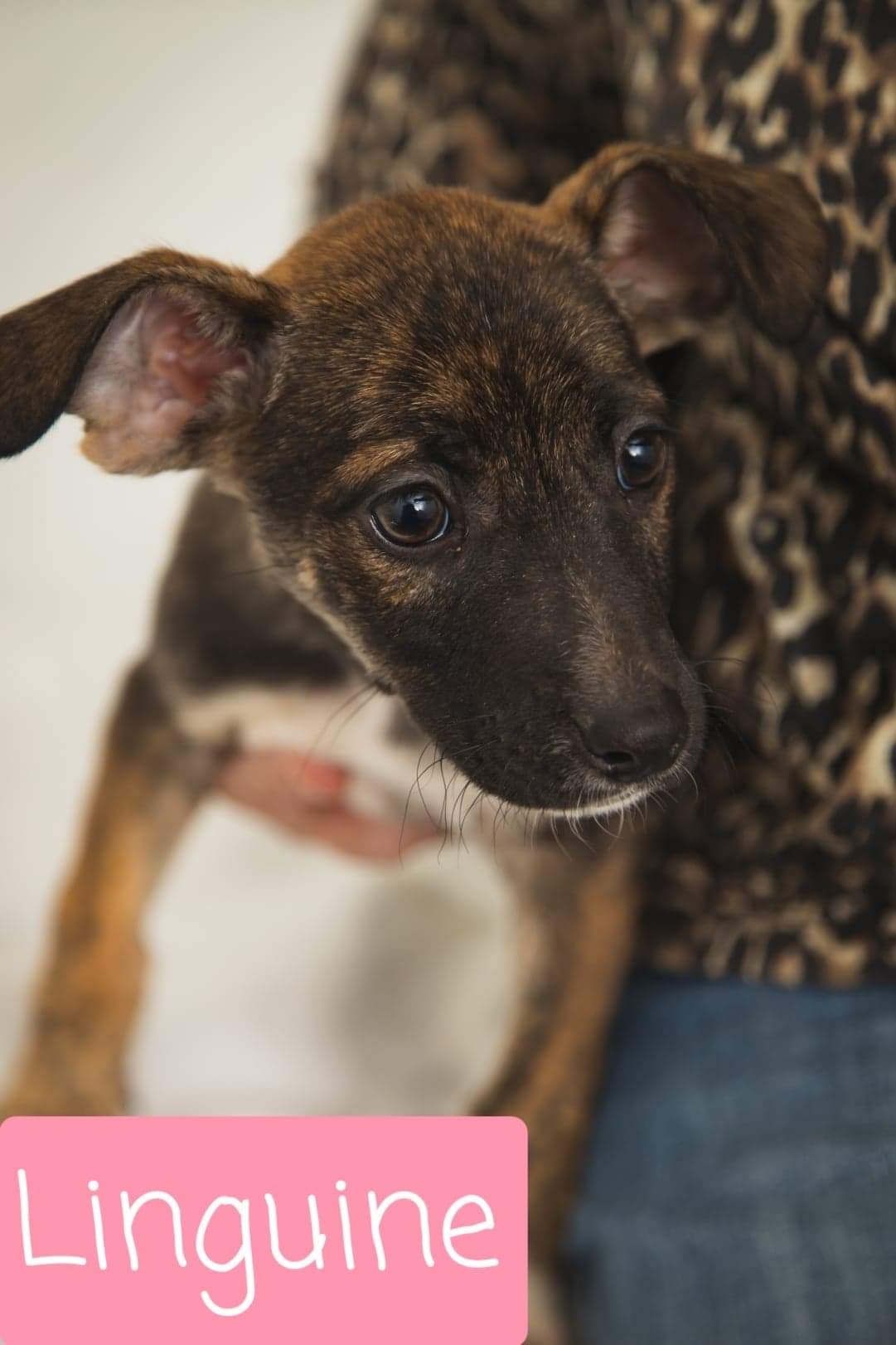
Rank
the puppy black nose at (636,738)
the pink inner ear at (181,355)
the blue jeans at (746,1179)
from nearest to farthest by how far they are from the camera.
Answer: the puppy black nose at (636,738), the pink inner ear at (181,355), the blue jeans at (746,1179)

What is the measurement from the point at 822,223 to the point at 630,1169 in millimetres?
1566

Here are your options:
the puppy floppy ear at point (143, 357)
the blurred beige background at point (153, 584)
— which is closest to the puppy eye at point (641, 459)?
the puppy floppy ear at point (143, 357)

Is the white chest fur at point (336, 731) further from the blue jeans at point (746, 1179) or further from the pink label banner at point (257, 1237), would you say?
the pink label banner at point (257, 1237)

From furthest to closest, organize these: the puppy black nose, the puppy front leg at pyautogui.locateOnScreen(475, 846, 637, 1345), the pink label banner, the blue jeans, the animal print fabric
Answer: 1. the puppy front leg at pyautogui.locateOnScreen(475, 846, 637, 1345)
2. the blue jeans
3. the animal print fabric
4. the puppy black nose
5. the pink label banner

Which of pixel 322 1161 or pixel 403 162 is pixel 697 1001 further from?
pixel 403 162

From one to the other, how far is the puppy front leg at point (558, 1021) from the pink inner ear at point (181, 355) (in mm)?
1092

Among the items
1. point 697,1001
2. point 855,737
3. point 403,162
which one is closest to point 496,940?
point 697,1001

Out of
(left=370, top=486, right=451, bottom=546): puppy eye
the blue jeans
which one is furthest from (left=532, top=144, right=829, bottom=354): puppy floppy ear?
the blue jeans

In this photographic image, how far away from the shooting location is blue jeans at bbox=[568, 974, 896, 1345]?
180 centimetres

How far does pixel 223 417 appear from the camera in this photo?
170cm

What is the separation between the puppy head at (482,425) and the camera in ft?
4.82

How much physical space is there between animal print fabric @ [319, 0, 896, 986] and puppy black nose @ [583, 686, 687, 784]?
296 mm

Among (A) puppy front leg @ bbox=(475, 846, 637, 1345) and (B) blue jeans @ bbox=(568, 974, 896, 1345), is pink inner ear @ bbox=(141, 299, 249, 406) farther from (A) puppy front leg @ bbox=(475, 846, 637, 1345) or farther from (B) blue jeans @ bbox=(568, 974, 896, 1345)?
(B) blue jeans @ bbox=(568, 974, 896, 1345)

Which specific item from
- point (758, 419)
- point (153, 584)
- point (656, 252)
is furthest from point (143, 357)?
point (758, 419)
